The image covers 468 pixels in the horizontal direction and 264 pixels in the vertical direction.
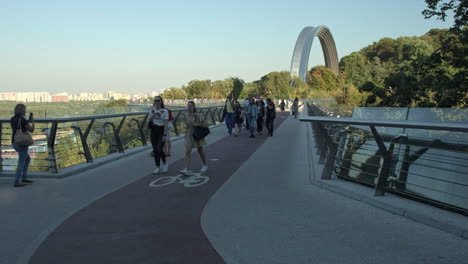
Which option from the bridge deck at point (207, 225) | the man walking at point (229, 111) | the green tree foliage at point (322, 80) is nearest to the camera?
the bridge deck at point (207, 225)

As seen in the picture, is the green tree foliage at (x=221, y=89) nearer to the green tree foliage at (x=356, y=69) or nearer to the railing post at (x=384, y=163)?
the green tree foliage at (x=356, y=69)

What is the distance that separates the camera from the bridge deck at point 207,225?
4.87 metres

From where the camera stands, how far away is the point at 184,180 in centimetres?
962

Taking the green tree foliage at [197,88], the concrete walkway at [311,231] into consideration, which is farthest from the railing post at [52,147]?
the green tree foliage at [197,88]

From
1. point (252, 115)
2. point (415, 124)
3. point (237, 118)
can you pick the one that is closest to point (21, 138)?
point (415, 124)

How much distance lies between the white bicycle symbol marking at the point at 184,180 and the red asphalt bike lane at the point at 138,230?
0.17 metres

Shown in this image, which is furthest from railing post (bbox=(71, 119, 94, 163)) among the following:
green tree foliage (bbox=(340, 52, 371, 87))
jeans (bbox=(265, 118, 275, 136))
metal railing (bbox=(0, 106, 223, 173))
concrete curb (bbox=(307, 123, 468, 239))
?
green tree foliage (bbox=(340, 52, 371, 87))

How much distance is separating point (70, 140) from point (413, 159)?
7690 millimetres

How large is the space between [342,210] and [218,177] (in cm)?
378

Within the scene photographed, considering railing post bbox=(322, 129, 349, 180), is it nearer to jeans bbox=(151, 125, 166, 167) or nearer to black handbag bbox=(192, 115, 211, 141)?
black handbag bbox=(192, 115, 211, 141)

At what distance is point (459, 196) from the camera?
5555 mm

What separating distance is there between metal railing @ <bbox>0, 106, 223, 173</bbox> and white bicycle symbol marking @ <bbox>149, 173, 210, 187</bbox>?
7.58 feet

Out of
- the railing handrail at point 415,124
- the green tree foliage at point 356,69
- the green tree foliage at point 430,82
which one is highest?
the green tree foliage at point 356,69

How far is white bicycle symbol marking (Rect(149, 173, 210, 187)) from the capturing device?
9.17 meters
